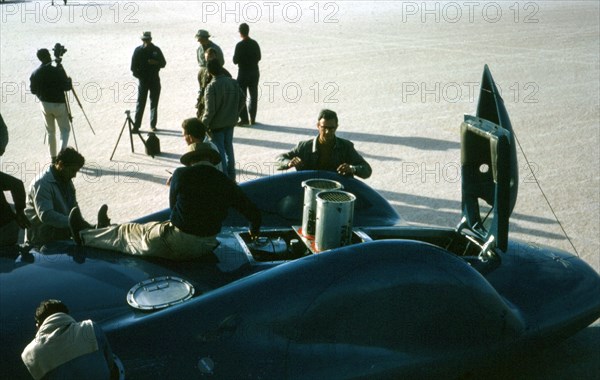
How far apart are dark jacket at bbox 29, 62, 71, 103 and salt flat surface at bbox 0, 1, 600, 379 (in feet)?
3.59

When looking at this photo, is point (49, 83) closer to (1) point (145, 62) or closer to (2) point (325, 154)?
(1) point (145, 62)

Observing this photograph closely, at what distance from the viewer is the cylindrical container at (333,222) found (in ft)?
14.9

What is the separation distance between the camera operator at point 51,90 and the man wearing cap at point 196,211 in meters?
5.62

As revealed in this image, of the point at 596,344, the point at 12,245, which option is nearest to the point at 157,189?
the point at 12,245

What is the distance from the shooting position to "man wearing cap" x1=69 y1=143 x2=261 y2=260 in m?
4.50

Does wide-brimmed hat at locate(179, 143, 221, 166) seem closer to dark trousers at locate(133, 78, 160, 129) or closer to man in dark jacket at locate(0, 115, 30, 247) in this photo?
man in dark jacket at locate(0, 115, 30, 247)

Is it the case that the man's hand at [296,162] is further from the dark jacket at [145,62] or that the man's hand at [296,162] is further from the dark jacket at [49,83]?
the dark jacket at [145,62]

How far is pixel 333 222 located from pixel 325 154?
2.00 m

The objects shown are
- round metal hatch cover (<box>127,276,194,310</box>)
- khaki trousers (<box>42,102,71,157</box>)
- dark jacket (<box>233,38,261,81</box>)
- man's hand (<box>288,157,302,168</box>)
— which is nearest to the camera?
round metal hatch cover (<box>127,276,194,310</box>)

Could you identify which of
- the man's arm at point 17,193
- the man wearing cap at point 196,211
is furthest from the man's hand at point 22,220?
the man wearing cap at point 196,211

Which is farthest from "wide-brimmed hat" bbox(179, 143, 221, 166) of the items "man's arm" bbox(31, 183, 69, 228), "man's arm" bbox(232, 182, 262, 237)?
"man's arm" bbox(31, 183, 69, 228)

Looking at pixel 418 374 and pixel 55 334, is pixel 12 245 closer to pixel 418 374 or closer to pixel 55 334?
pixel 55 334

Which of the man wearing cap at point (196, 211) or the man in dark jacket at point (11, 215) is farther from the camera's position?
the man in dark jacket at point (11, 215)

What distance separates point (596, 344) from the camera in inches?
203
